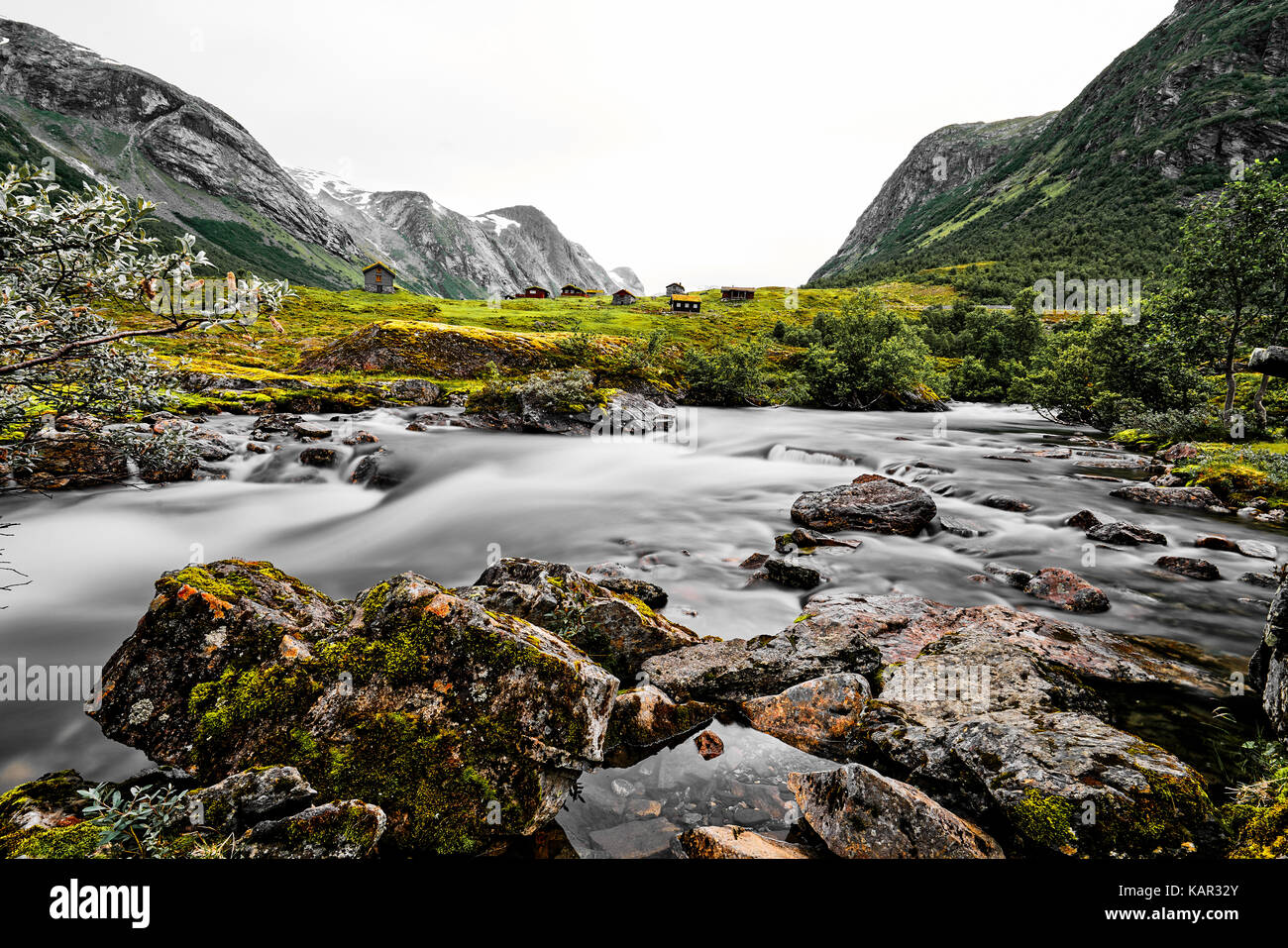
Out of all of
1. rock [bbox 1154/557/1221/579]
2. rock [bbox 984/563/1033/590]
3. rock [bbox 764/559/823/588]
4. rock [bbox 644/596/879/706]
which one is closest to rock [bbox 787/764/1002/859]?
rock [bbox 644/596/879/706]

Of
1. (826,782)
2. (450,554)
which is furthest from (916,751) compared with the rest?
(450,554)

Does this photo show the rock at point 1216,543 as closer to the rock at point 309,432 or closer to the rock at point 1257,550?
the rock at point 1257,550

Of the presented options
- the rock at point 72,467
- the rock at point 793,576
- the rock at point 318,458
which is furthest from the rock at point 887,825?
the rock at point 318,458

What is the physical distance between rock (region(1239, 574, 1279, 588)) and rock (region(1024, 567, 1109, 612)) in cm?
417

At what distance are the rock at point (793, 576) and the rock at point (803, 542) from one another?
1.96m

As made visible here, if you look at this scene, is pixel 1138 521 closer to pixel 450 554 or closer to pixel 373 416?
pixel 450 554

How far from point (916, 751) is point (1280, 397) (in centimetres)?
4115

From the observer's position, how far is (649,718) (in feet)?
22.1

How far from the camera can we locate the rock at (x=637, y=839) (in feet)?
17.1

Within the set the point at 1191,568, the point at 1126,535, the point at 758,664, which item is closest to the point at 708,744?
the point at 758,664

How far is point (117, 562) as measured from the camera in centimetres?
1333

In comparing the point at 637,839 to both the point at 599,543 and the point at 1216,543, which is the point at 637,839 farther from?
the point at 1216,543

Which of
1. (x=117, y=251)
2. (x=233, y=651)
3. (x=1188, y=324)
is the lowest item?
(x=233, y=651)

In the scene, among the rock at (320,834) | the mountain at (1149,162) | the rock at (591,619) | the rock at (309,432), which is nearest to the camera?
the rock at (320,834)
